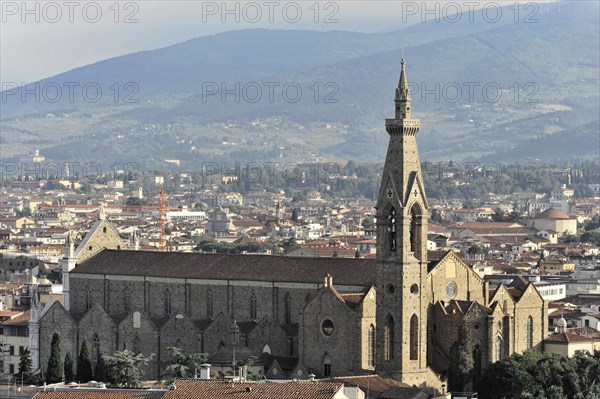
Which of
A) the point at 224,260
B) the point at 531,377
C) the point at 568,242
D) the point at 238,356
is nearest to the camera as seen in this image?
the point at 531,377

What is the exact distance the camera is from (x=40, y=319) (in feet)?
244

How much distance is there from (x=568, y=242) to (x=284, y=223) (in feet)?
118

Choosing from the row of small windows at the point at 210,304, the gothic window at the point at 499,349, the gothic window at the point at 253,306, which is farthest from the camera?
the gothic window at the point at 253,306

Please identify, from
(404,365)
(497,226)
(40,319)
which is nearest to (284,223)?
(497,226)

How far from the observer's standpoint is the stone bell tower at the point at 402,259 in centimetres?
6203

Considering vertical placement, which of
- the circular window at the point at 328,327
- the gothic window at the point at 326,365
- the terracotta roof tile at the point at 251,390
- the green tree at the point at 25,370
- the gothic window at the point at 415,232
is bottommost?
the green tree at the point at 25,370

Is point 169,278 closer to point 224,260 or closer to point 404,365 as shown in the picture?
point 224,260

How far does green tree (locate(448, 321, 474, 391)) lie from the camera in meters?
63.5

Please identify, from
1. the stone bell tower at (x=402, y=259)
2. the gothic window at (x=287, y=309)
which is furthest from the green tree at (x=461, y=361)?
the gothic window at (x=287, y=309)

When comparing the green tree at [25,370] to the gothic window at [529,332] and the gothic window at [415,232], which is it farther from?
the gothic window at [529,332]

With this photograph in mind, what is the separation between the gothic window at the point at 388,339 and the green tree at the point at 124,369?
23.9ft

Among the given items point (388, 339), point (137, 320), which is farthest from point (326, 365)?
point (137, 320)

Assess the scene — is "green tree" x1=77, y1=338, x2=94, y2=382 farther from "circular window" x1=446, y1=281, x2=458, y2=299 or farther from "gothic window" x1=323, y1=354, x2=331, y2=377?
"circular window" x1=446, y1=281, x2=458, y2=299

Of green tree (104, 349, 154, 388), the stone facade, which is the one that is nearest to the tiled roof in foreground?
the stone facade
